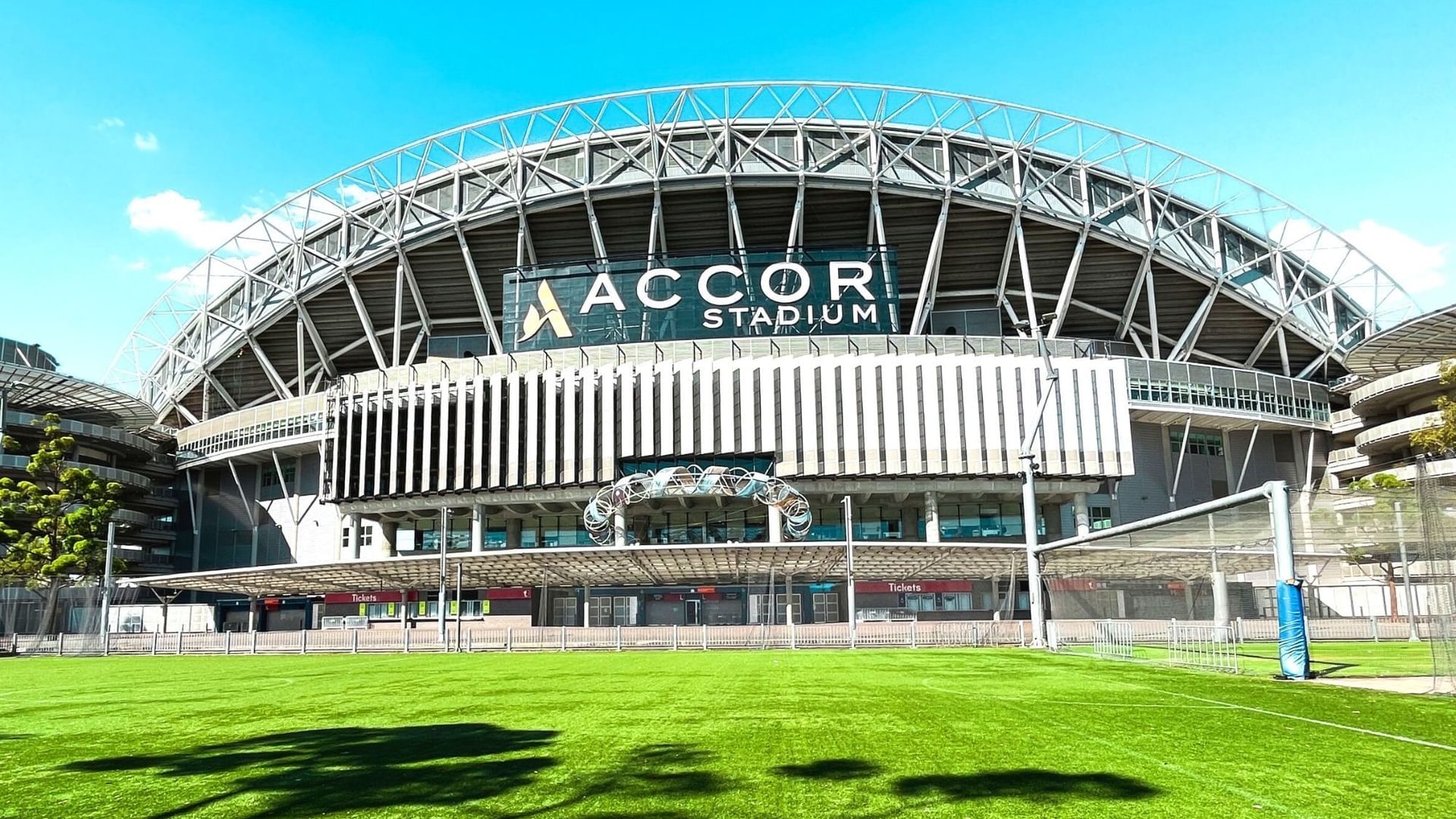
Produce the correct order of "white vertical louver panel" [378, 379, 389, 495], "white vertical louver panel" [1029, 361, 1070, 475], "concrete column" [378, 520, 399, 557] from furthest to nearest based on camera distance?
1. "concrete column" [378, 520, 399, 557]
2. "white vertical louver panel" [378, 379, 389, 495]
3. "white vertical louver panel" [1029, 361, 1070, 475]

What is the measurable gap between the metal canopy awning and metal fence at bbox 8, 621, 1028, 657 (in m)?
11.8

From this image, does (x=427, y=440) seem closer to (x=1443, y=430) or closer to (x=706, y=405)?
(x=706, y=405)

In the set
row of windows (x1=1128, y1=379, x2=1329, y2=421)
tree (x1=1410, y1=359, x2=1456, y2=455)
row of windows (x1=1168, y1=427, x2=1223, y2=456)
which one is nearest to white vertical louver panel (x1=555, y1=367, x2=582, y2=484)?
row of windows (x1=1128, y1=379, x2=1329, y2=421)

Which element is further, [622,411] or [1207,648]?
[622,411]

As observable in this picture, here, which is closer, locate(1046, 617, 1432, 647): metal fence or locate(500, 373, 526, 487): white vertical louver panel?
locate(1046, 617, 1432, 647): metal fence

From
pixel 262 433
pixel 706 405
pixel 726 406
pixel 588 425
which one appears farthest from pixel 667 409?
pixel 262 433

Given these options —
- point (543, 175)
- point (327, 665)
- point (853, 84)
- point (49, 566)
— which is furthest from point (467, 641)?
point (853, 84)

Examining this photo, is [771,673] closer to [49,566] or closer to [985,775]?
[985,775]

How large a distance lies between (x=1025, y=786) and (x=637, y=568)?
53.7 m

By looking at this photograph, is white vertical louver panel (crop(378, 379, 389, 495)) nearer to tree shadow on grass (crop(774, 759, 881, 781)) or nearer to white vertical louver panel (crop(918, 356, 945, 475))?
white vertical louver panel (crop(918, 356, 945, 475))

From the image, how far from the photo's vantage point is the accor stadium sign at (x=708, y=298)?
2707 inches

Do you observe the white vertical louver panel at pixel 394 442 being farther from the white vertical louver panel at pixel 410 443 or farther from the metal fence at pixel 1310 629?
the metal fence at pixel 1310 629

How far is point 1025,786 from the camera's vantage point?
27.3ft

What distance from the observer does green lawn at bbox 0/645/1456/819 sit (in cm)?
788
